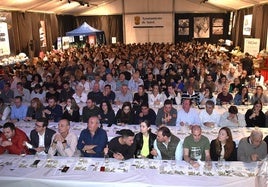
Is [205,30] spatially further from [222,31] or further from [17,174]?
[17,174]

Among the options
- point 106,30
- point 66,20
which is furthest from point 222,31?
point 66,20

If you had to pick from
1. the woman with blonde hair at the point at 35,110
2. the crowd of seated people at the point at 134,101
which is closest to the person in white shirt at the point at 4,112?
the crowd of seated people at the point at 134,101

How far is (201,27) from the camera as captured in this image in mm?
24031

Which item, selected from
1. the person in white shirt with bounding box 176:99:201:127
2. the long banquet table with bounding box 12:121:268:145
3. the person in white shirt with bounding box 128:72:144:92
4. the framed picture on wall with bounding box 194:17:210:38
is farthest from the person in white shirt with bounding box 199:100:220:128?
the framed picture on wall with bounding box 194:17:210:38

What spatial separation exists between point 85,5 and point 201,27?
9.05 metres

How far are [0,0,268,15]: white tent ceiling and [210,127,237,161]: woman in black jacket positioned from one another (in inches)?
439

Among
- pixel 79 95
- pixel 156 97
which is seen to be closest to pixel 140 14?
pixel 79 95

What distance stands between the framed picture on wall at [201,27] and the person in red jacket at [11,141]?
20.9 metres

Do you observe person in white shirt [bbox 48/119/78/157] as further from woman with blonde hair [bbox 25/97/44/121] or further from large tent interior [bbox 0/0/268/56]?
large tent interior [bbox 0/0/268/56]

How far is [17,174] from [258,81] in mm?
7987

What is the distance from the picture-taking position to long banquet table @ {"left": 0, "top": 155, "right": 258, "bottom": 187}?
3848mm

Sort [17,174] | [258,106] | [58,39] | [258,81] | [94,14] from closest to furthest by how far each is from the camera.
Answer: [17,174] → [258,106] → [258,81] → [58,39] → [94,14]

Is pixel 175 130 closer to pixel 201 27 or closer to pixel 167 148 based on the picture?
pixel 167 148

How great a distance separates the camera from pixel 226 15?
78.0 ft
